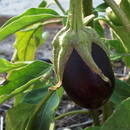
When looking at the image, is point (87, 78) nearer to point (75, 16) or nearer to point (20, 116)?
point (75, 16)

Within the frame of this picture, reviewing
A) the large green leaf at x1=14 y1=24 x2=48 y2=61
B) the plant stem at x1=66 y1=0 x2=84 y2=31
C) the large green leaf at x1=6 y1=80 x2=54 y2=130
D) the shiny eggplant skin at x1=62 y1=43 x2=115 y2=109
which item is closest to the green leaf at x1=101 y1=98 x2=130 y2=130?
the shiny eggplant skin at x1=62 y1=43 x2=115 y2=109

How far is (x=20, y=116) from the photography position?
68 cm

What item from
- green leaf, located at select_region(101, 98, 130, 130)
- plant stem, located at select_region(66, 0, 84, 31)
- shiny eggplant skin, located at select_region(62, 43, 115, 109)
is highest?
plant stem, located at select_region(66, 0, 84, 31)

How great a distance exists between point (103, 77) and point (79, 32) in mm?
102

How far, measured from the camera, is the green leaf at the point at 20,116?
672 mm

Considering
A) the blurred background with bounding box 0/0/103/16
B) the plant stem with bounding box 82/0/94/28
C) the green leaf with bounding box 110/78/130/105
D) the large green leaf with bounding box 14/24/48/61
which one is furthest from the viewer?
the blurred background with bounding box 0/0/103/16

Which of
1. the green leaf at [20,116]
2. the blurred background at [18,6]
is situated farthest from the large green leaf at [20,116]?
the blurred background at [18,6]

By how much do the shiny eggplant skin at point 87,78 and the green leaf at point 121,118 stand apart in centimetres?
6

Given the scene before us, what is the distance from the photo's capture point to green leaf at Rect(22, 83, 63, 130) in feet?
→ 2.11

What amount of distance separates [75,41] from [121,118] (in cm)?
17

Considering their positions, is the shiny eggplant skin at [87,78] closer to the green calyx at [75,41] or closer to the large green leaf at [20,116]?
the green calyx at [75,41]

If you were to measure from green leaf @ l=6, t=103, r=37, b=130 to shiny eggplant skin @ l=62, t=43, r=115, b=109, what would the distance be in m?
Answer: 0.27

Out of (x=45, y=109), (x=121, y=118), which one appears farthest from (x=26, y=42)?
(x=121, y=118)

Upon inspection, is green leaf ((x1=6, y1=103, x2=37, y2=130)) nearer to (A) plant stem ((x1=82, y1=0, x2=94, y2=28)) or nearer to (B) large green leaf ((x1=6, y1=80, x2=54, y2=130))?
(B) large green leaf ((x1=6, y1=80, x2=54, y2=130))
